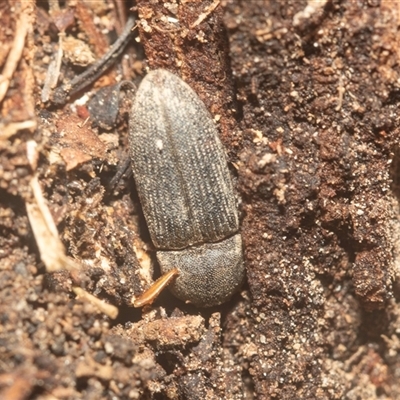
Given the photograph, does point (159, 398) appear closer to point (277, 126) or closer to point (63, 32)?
point (277, 126)

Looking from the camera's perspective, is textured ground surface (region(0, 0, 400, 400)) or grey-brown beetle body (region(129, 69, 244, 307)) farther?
grey-brown beetle body (region(129, 69, 244, 307))

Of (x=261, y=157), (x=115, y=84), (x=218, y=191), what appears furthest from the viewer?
(x=115, y=84)

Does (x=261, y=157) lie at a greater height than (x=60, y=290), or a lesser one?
greater

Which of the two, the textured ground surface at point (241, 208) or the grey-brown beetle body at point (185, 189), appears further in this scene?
the grey-brown beetle body at point (185, 189)

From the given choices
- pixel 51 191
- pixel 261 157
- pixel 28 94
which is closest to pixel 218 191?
pixel 261 157
